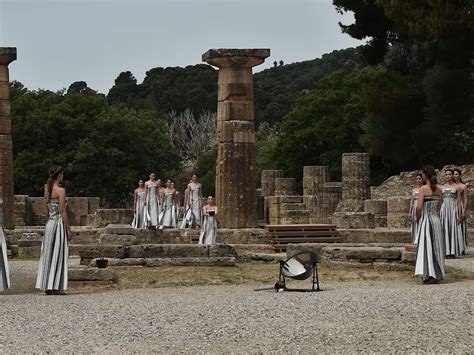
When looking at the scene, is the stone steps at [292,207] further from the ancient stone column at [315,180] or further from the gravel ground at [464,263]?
the gravel ground at [464,263]

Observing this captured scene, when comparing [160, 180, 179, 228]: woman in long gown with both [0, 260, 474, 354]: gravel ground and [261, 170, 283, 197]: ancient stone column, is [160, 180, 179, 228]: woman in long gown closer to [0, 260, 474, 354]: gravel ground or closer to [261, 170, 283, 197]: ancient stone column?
[261, 170, 283, 197]: ancient stone column

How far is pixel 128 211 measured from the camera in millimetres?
34688

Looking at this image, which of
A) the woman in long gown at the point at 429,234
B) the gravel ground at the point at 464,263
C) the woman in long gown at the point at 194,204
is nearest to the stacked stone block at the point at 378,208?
the woman in long gown at the point at 194,204

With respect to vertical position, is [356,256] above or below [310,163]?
below

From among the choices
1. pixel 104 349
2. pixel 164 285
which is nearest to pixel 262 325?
pixel 104 349

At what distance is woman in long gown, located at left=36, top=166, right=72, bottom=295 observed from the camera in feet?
49.0

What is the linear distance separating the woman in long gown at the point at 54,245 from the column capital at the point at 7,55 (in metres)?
15.2

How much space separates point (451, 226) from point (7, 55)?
1480cm

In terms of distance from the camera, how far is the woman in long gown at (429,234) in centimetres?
1572

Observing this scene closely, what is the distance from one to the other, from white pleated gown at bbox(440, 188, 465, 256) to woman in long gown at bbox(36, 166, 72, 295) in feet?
28.7

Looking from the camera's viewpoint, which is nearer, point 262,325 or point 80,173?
point 262,325

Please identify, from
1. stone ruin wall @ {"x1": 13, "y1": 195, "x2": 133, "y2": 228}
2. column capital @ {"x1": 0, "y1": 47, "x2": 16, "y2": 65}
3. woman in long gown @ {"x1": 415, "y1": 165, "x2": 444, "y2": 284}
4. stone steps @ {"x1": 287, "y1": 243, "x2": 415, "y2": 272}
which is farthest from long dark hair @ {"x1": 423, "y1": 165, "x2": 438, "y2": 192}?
stone ruin wall @ {"x1": 13, "y1": 195, "x2": 133, "y2": 228}

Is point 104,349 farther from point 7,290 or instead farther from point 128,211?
point 128,211

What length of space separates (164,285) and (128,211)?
18.2 metres
